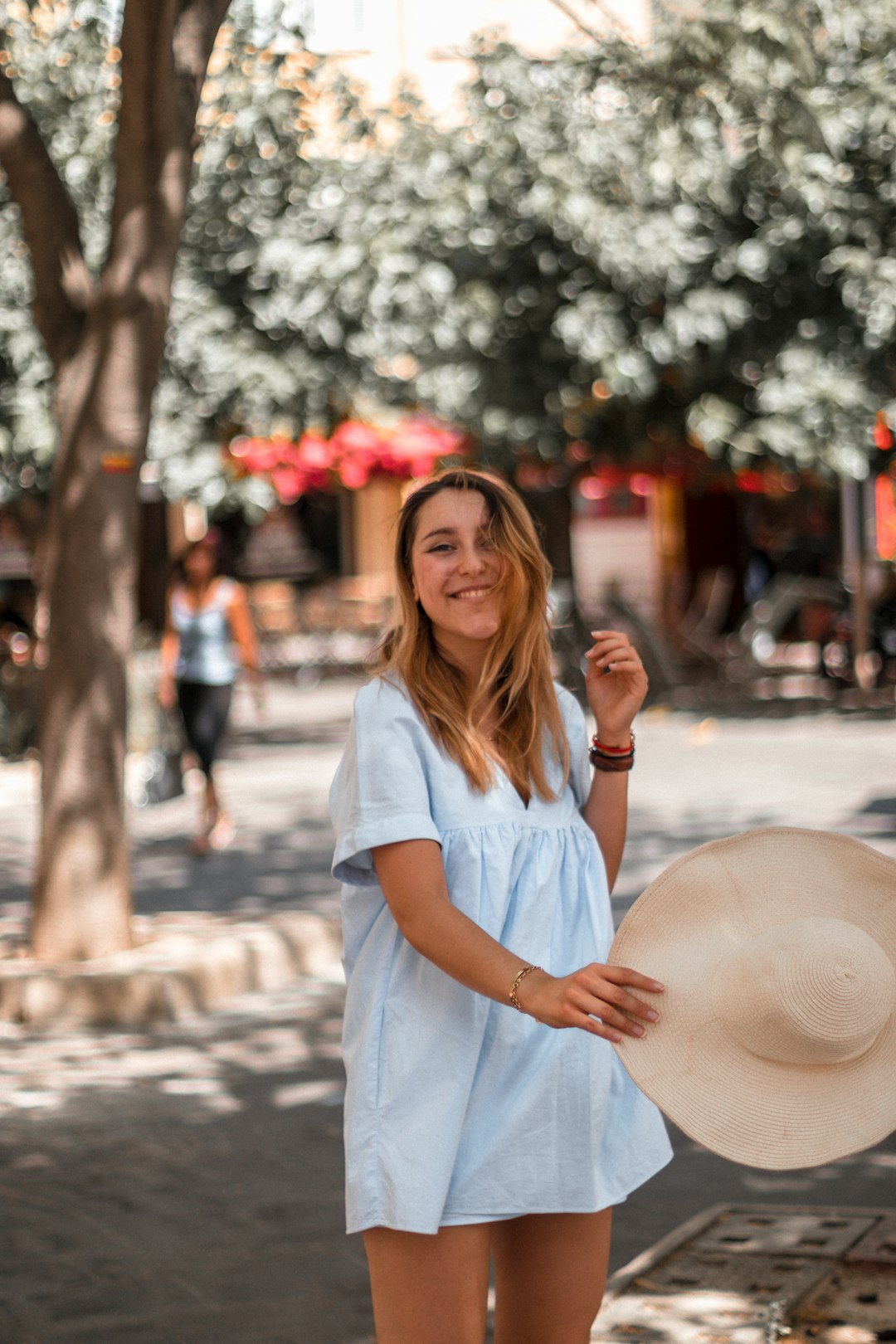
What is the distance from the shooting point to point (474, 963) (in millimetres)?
2453

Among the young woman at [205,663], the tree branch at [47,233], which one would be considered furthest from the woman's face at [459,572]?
the young woman at [205,663]

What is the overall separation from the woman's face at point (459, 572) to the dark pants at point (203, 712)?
862 cm

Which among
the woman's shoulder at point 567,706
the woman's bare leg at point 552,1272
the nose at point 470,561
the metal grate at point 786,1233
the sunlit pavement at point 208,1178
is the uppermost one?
the nose at point 470,561

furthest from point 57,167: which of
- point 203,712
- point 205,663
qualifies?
point 203,712

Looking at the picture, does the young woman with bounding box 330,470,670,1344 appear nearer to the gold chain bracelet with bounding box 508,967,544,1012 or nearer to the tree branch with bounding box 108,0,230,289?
the gold chain bracelet with bounding box 508,967,544,1012

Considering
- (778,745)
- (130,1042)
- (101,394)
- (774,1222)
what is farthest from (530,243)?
(774,1222)

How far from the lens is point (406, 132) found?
A: 664 inches

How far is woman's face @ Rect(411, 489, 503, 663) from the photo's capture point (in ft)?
8.94

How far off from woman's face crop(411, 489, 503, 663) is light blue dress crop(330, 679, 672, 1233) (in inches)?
5.8

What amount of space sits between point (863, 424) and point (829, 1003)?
1475 centimetres

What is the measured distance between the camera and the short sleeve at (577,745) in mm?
2844

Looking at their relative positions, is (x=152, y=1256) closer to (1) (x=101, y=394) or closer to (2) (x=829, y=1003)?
(2) (x=829, y=1003)

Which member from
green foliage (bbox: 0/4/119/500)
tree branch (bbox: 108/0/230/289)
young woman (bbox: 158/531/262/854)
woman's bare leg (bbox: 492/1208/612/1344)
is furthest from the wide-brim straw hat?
green foliage (bbox: 0/4/119/500)

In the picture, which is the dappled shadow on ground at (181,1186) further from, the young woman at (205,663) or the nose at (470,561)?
the young woman at (205,663)
